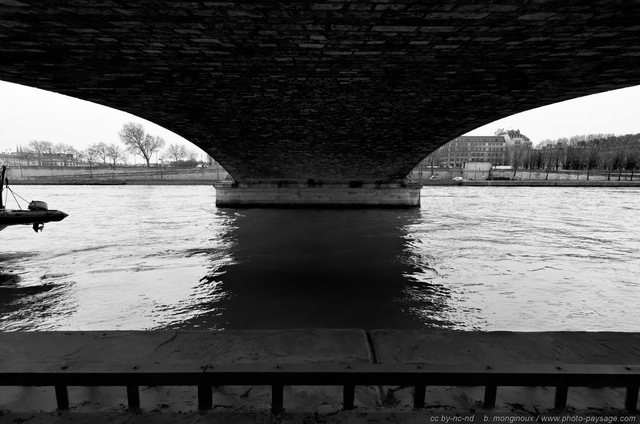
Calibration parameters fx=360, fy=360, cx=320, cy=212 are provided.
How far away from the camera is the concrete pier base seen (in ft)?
85.8

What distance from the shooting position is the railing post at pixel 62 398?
2.11 m

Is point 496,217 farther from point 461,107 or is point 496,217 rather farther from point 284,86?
point 284,86

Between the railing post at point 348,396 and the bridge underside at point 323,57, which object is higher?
the bridge underside at point 323,57

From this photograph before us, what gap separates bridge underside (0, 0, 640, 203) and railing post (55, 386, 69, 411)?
395cm

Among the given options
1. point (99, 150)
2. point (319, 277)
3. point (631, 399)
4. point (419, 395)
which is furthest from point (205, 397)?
point (99, 150)

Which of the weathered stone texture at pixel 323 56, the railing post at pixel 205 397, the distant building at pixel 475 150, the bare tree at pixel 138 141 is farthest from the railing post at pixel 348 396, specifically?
the distant building at pixel 475 150

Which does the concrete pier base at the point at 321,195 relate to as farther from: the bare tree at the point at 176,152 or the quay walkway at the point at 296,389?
the bare tree at the point at 176,152

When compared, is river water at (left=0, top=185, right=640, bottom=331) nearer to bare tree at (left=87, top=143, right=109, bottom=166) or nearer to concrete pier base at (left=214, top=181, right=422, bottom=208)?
concrete pier base at (left=214, top=181, right=422, bottom=208)

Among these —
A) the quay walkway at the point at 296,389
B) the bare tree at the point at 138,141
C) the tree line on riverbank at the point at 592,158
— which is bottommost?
the quay walkway at the point at 296,389

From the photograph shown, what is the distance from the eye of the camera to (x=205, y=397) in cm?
213

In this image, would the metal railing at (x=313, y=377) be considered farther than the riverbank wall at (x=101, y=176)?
No

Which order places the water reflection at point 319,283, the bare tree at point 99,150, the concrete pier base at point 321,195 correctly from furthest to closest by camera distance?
→ the bare tree at point 99,150, the concrete pier base at point 321,195, the water reflection at point 319,283

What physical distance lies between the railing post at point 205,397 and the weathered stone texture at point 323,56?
400cm

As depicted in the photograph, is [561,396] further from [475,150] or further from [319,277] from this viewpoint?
[475,150]
